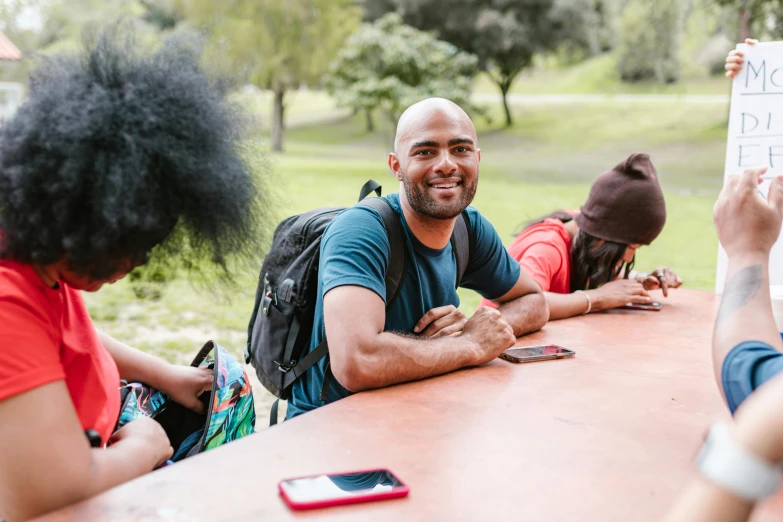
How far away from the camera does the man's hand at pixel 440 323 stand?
2.47 metres

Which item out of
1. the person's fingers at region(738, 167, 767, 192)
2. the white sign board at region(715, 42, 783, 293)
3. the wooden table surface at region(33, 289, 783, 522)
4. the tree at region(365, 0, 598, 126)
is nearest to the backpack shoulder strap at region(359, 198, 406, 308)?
the wooden table surface at region(33, 289, 783, 522)

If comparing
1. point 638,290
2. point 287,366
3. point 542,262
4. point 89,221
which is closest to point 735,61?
point 638,290

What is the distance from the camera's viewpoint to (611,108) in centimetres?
2452

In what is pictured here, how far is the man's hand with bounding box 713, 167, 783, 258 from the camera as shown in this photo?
1.69m

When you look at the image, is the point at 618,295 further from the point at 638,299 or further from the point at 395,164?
the point at 395,164

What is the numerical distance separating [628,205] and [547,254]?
0.42 m

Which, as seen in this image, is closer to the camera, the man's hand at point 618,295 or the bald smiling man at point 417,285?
the bald smiling man at point 417,285

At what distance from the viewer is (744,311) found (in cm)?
161

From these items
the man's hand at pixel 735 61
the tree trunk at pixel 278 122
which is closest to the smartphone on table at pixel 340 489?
the man's hand at pixel 735 61

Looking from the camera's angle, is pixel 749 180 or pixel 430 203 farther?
pixel 430 203

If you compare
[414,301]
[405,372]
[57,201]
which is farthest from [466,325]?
[57,201]

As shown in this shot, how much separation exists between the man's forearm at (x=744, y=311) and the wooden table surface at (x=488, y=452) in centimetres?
31

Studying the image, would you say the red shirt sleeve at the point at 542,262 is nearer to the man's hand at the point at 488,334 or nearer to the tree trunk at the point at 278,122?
the man's hand at the point at 488,334

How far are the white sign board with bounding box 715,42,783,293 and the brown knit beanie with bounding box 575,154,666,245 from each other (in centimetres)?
33
